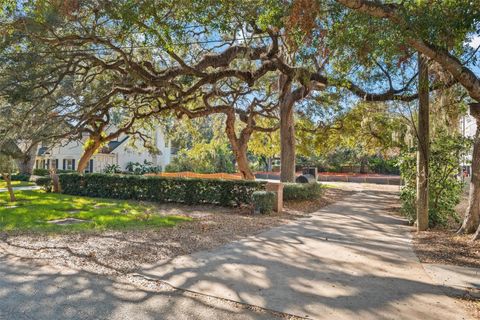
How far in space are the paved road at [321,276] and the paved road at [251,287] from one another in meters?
0.01

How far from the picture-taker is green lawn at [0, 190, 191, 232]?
9.11m

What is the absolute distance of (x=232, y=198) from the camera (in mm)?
13117

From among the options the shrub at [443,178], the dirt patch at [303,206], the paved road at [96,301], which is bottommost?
the paved road at [96,301]

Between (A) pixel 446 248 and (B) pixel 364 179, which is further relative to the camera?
(B) pixel 364 179

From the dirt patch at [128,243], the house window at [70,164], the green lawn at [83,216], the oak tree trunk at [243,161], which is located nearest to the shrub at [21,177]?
the house window at [70,164]

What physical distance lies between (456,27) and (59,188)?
18.0m

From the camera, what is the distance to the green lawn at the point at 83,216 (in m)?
9.11

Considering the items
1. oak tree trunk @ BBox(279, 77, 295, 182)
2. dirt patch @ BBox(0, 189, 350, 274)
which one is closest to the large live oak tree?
dirt patch @ BBox(0, 189, 350, 274)

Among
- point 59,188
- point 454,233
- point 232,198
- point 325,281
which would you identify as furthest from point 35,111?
point 454,233

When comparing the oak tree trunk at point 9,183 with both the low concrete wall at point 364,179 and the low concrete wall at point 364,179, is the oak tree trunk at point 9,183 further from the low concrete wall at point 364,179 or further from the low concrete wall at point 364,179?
the low concrete wall at point 364,179

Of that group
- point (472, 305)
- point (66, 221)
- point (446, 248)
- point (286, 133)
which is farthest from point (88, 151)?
point (472, 305)

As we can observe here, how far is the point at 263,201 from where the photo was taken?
1144 cm

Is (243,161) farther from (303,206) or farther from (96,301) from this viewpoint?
(96,301)

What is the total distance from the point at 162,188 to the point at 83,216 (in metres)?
4.26
